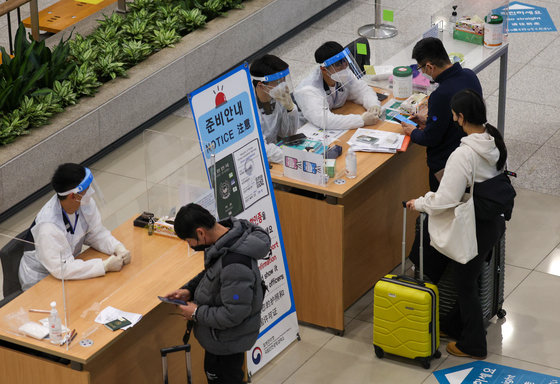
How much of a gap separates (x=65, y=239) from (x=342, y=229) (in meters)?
1.81

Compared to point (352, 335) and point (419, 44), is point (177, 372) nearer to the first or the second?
point (352, 335)

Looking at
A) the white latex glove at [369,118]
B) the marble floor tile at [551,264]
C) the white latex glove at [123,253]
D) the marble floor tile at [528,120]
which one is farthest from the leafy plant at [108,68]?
the marble floor tile at [551,264]

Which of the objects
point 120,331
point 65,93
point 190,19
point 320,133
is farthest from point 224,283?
point 190,19

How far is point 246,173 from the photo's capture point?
20.1 feet

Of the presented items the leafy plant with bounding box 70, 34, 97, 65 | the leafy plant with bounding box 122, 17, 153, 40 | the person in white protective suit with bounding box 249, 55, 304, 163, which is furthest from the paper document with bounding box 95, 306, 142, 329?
the leafy plant with bounding box 122, 17, 153, 40

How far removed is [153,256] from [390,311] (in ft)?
4.99

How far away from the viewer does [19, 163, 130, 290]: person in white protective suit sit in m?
5.41

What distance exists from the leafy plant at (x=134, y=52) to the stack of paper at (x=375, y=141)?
316 cm

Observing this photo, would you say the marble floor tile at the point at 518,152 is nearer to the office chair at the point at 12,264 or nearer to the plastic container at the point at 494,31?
the plastic container at the point at 494,31

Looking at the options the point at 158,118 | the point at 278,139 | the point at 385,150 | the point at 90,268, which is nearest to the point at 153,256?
the point at 90,268

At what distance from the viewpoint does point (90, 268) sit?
17.9ft

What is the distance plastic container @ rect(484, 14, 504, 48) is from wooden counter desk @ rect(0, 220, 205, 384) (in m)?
3.53

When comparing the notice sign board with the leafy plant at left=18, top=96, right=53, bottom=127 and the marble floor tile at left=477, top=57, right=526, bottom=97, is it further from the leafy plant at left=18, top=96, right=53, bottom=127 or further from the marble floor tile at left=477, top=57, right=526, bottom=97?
the marble floor tile at left=477, top=57, right=526, bottom=97

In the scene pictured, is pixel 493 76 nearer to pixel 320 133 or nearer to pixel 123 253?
pixel 320 133
